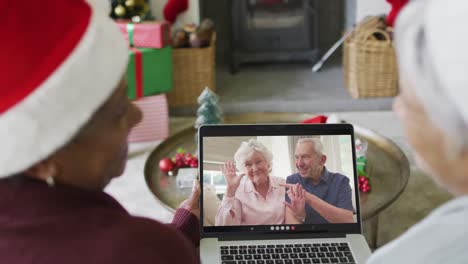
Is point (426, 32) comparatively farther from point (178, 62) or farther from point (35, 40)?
point (178, 62)

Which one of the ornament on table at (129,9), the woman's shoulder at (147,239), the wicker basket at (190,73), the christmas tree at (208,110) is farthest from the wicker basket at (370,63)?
the woman's shoulder at (147,239)

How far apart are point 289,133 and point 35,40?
2.54 feet

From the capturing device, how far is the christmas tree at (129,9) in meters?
3.01

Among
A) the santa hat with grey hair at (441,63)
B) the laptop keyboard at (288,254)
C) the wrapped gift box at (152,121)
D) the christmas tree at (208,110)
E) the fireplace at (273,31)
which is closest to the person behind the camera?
the santa hat with grey hair at (441,63)

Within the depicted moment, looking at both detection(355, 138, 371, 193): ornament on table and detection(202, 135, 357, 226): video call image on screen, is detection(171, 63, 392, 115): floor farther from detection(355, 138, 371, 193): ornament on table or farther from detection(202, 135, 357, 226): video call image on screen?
detection(202, 135, 357, 226): video call image on screen

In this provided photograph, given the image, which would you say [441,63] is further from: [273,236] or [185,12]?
[185,12]

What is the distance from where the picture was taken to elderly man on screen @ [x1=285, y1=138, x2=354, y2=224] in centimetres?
132

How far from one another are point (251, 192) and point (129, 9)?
194 centimetres

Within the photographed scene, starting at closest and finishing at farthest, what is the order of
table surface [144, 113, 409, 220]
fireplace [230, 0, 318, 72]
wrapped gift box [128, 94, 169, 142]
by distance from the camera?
table surface [144, 113, 409, 220] < wrapped gift box [128, 94, 169, 142] < fireplace [230, 0, 318, 72]

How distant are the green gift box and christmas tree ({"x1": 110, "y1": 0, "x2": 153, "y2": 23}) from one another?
0.23m

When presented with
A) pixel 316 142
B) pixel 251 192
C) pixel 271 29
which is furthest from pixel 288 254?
pixel 271 29

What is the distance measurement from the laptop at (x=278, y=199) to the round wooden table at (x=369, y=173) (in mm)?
430

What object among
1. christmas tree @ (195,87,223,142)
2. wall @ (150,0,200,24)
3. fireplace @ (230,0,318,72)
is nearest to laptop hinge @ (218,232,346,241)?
christmas tree @ (195,87,223,142)

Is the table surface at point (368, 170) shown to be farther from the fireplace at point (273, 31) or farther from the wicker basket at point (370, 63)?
the fireplace at point (273, 31)
